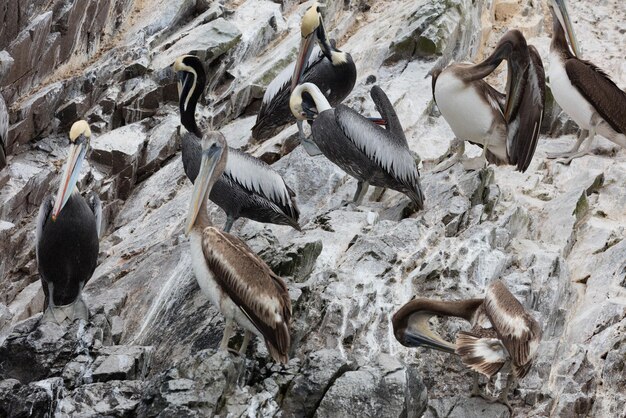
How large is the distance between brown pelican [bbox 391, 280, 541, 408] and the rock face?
0.27m

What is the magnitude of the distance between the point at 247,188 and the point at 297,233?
579 mm

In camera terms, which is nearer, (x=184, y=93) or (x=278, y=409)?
(x=278, y=409)

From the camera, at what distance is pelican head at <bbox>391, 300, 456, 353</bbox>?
21.2ft

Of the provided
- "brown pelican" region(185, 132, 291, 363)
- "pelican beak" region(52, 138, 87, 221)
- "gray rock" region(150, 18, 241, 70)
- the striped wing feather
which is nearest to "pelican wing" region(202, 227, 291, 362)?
"brown pelican" region(185, 132, 291, 363)

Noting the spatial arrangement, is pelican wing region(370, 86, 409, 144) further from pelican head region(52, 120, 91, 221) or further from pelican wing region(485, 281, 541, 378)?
pelican wing region(485, 281, 541, 378)

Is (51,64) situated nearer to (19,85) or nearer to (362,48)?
(19,85)

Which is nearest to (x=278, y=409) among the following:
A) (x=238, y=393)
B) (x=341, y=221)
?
(x=238, y=393)

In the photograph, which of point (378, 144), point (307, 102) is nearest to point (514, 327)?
point (378, 144)

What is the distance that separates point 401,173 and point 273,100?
2132mm

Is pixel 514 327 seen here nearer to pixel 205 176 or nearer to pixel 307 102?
pixel 205 176

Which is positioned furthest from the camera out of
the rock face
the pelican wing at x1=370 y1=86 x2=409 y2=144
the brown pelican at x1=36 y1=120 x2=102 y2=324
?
the pelican wing at x1=370 y1=86 x2=409 y2=144

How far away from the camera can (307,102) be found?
9.17 metres

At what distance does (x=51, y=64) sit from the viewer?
36.9 feet

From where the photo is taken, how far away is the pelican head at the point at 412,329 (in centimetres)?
646
